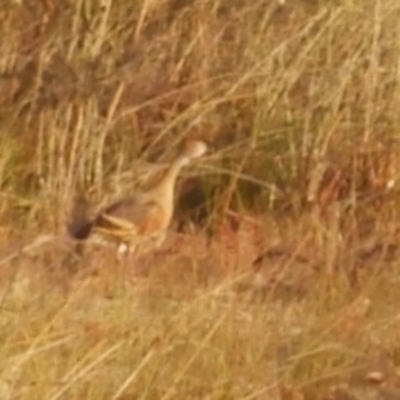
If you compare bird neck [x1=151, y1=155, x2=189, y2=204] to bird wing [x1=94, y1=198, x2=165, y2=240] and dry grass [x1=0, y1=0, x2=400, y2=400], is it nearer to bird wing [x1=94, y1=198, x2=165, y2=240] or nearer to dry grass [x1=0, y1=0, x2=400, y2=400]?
bird wing [x1=94, y1=198, x2=165, y2=240]

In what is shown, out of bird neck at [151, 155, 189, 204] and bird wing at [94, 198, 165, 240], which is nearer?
bird wing at [94, 198, 165, 240]

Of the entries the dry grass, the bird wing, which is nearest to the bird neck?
the bird wing

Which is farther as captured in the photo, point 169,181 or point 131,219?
point 169,181

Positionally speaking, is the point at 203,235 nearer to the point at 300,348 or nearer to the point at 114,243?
the point at 114,243

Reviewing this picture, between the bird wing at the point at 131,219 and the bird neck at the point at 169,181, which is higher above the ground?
the bird neck at the point at 169,181

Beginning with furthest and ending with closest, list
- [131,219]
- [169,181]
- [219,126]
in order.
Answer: [219,126] < [169,181] < [131,219]

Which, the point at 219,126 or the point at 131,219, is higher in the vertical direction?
the point at 219,126

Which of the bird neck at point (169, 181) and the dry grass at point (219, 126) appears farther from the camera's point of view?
the bird neck at point (169, 181)

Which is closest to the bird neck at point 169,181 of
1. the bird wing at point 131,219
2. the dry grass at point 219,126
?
the bird wing at point 131,219

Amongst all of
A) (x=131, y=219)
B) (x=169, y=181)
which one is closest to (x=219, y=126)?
(x=169, y=181)

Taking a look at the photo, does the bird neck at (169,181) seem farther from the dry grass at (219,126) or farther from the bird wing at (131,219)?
the dry grass at (219,126)

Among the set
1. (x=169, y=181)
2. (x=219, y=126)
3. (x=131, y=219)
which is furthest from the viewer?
(x=219, y=126)

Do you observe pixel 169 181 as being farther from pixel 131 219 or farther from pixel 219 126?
pixel 219 126

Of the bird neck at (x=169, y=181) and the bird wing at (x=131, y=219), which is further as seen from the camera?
the bird neck at (x=169, y=181)
